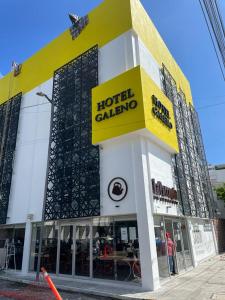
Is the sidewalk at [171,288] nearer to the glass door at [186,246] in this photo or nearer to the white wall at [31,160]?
the glass door at [186,246]

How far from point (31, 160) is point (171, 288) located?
1159cm

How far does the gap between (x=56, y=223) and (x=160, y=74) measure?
12197 mm

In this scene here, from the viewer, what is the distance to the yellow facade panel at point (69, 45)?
49.7ft

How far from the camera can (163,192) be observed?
40.2 ft

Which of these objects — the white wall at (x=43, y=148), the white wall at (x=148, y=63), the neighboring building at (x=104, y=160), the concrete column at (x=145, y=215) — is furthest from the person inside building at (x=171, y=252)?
the white wall at (x=148, y=63)

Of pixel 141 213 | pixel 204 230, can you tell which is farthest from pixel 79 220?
pixel 204 230

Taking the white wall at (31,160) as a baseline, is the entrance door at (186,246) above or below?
below

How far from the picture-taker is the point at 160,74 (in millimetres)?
17203

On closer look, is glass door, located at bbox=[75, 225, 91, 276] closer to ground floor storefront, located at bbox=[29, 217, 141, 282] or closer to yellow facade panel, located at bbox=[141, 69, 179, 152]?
ground floor storefront, located at bbox=[29, 217, 141, 282]

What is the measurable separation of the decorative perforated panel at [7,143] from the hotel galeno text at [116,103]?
888 centimetres

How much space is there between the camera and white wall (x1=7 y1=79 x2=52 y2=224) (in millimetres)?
15336

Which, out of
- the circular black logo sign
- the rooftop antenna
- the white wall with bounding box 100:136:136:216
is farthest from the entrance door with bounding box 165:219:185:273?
the rooftop antenna

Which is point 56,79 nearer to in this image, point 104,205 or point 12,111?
point 12,111

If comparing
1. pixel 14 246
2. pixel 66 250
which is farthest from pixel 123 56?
pixel 14 246
